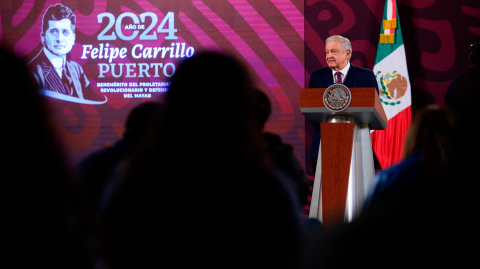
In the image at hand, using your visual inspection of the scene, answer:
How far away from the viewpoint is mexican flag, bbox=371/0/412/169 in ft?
14.4

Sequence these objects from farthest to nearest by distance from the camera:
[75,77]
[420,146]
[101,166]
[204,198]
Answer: [75,77], [101,166], [420,146], [204,198]

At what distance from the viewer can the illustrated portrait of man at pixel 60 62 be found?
196 inches

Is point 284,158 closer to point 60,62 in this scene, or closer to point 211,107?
point 211,107

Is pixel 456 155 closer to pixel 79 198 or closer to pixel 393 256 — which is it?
pixel 393 256

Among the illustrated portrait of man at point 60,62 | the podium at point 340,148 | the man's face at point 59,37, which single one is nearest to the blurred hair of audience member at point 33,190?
the podium at point 340,148

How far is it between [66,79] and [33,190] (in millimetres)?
4962

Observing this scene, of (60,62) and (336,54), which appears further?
(60,62)

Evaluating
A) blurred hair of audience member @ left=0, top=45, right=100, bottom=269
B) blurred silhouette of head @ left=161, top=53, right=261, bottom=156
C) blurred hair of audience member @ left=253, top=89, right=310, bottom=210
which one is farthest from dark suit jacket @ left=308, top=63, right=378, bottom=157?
blurred hair of audience member @ left=0, top=45, right=100, bottom=269

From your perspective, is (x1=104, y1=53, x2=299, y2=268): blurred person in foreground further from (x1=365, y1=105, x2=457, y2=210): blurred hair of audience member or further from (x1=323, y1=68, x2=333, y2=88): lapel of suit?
(x1=323, y1=68, x2=333, y2=88): lapel of suit

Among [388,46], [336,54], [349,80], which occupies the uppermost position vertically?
[388,46]

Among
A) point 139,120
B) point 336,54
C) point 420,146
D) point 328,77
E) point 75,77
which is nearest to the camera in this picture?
point 420,146

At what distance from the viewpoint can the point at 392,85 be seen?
14.5 ft

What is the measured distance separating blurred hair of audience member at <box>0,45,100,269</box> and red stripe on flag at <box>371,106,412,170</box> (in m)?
4.29

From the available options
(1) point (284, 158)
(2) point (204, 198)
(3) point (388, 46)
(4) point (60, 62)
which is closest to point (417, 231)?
(2) point (204, 198)
